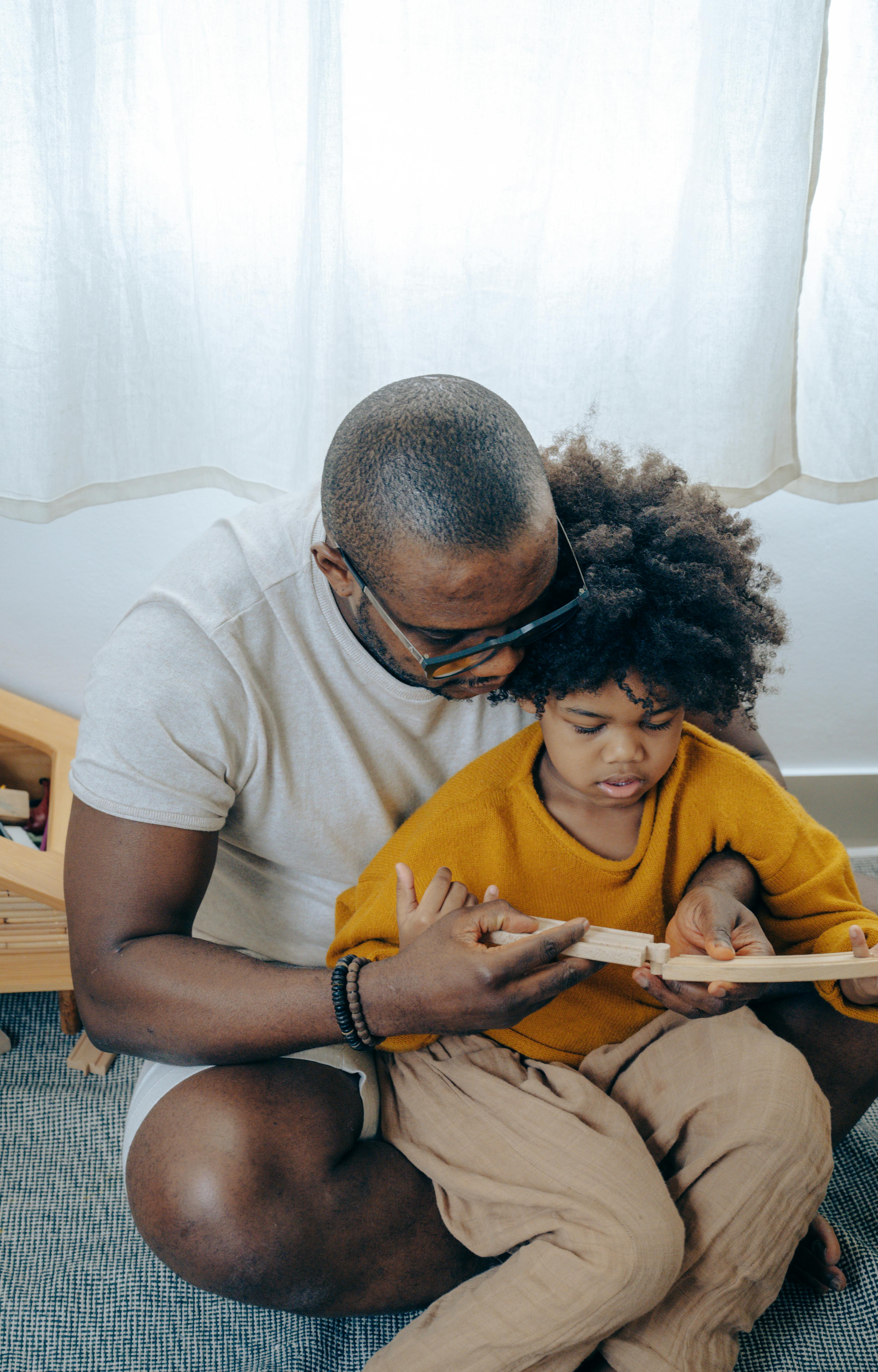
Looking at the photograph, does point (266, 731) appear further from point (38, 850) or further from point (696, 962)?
point (38, 850)

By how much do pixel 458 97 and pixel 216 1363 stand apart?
5.34 feet

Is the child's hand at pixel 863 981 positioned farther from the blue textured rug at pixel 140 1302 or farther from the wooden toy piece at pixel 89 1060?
the wooden toy piece at pixel 89 1060

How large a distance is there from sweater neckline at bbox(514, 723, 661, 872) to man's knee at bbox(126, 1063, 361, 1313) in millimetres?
402

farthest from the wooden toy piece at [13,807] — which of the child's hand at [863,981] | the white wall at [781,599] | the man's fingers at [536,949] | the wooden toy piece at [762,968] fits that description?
the child's hand at [863,981]

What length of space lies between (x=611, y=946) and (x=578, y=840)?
0.85 ft

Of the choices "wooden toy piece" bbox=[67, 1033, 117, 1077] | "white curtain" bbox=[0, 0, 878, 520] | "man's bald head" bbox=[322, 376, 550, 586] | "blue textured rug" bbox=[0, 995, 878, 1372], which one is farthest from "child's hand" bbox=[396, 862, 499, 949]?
"wooden toy piece" bbox=[67, 1033, 117, 1077]

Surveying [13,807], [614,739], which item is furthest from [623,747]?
[13,807]

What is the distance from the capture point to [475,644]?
1061 millimetres

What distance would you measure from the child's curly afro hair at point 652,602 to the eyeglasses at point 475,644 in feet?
0.06

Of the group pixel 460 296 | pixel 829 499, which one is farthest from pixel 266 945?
pixel 829 499

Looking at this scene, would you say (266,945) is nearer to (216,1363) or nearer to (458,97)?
(216,1363)

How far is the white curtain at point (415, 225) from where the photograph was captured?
4.39ft

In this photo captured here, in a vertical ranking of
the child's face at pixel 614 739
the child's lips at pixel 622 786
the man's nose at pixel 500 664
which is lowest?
the child's lips at pixel 622 786

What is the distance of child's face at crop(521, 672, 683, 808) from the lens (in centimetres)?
114
